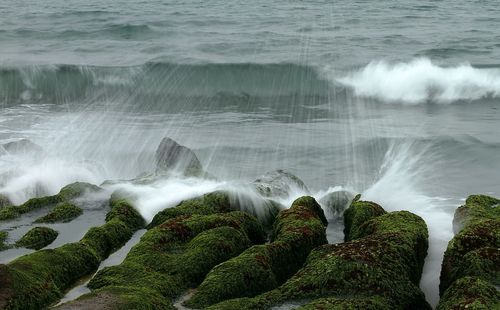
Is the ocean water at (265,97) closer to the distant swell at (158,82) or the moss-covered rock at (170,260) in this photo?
the distant swell at (158,82)

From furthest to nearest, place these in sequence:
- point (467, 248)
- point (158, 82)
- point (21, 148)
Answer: point (158, 82)
point (21, 148)
point (467, 248)

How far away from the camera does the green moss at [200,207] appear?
34.6 feet

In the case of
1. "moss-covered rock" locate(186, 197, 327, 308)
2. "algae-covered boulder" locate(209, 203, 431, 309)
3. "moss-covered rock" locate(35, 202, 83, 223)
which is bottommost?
"moss-covered rock" locate(35, 202, 83, 223)

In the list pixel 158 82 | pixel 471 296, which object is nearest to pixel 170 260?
pixel 471 296

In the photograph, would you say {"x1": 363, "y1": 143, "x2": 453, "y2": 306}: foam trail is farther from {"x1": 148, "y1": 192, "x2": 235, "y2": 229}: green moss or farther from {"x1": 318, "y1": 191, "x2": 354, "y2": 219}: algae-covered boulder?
{"x1": 148, "y1": 192, "x2": 235, "y2": 229}: green moss

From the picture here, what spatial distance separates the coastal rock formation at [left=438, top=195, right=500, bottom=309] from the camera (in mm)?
6562

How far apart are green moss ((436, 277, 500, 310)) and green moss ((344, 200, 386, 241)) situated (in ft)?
10.0

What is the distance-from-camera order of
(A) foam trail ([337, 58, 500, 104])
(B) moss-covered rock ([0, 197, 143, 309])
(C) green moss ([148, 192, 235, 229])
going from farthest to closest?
(A) foam trail ([337, 58, 500, 104]) → (C) green moss ([148, 192, 235, 229]) → (B) moss-covered rock ([0, 197, 143, 309])

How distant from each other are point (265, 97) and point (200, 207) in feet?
65.5

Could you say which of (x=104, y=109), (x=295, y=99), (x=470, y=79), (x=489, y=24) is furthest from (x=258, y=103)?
(x=489, y=24)

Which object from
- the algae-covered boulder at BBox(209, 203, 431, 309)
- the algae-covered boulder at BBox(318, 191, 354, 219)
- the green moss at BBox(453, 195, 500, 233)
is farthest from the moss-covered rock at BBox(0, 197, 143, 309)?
the green moss at BBox(453, 195, 500, 233)

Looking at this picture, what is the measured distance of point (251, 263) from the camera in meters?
7.69

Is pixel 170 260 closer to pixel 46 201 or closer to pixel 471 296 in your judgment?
pixel 471 296

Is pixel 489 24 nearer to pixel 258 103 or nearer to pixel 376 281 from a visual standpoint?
pixel 258 103
